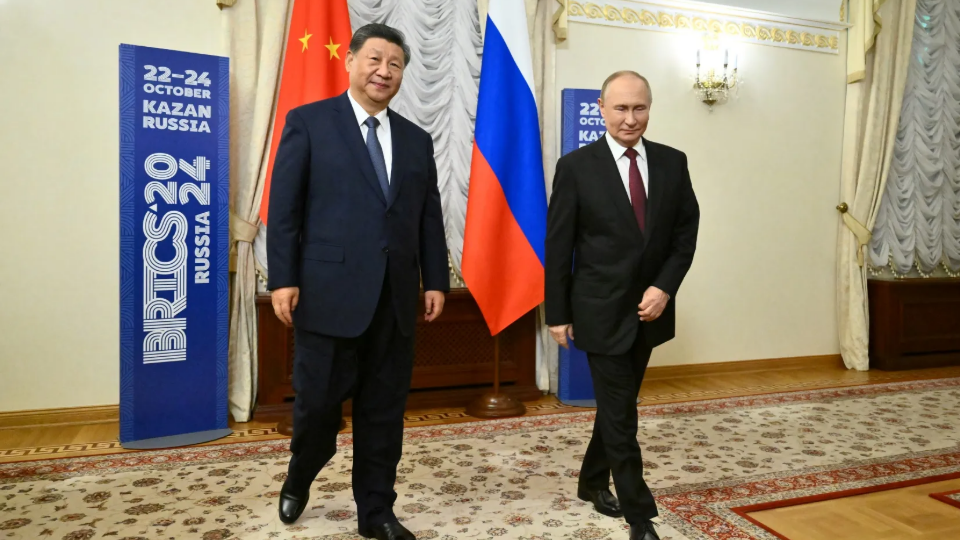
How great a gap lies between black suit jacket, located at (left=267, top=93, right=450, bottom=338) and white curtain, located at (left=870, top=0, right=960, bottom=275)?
4935 mm

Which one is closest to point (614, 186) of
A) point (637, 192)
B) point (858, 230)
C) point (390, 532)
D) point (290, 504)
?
point (637, 192)

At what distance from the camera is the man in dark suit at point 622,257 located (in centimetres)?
211

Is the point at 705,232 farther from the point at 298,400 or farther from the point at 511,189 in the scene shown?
the point at 298,400

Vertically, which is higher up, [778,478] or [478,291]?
[478,291]

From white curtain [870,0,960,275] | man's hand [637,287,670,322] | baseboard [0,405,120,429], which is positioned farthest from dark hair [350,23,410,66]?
white curtain [870,0,960,275]

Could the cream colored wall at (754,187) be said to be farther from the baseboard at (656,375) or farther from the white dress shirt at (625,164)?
the white dress shirt at (625,164)

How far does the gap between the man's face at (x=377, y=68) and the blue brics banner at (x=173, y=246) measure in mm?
1702

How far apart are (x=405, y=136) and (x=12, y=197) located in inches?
102

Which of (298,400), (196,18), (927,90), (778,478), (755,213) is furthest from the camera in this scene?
(927,90)

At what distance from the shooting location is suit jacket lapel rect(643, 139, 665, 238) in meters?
2.16

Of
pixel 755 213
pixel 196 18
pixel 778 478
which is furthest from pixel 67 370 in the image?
pixel 755 213

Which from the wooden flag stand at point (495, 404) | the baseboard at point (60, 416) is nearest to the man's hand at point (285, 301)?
the wooden flag stand at point (495, 404)

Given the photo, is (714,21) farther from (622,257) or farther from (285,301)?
(285,301)

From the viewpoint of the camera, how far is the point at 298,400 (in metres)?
2.20
